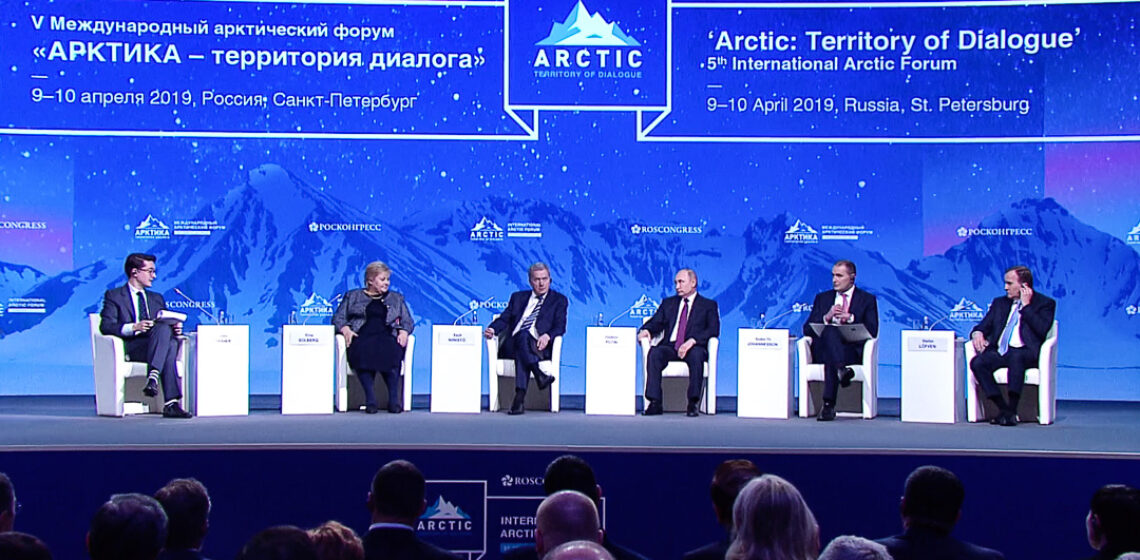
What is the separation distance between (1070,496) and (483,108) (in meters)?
5.04

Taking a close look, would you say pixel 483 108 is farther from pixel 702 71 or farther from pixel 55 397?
pixel 55 397

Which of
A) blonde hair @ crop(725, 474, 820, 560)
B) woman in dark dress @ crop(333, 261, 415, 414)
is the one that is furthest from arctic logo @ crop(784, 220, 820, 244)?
blonde hair @ crop(725, 474, 820, 560)

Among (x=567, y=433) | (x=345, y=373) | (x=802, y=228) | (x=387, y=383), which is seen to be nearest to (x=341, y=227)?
(x=345, y=373)

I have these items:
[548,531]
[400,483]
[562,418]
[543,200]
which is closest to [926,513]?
[548,531]

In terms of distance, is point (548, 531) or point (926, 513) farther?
point (926, 513)

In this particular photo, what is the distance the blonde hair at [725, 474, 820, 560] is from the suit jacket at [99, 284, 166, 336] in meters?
5.51

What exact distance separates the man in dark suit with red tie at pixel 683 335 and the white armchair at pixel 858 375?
1.78 feet

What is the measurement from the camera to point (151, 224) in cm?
866

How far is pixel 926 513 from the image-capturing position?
10.5 ft

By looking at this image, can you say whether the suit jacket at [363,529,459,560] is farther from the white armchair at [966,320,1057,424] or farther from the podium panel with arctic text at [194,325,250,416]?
the white armchair at [966,320,1057,424]

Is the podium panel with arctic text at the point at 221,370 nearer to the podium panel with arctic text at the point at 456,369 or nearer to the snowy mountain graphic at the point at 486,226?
the podium panel with arctic text at the point at 456,369

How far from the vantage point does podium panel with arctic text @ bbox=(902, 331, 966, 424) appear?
737 cm

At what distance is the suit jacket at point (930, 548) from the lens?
3.09 metres

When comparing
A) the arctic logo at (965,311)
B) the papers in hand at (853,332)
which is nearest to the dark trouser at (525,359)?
the papers in hand at (853,332)
